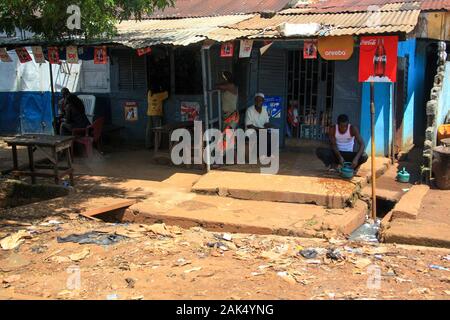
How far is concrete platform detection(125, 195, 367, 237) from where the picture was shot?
21.0 feet

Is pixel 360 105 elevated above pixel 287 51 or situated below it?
below

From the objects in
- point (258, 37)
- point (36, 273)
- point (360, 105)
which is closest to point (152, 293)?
point (36, 273)

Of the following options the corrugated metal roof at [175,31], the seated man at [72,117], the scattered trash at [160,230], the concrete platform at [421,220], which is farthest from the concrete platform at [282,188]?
the seated man at [72,117]

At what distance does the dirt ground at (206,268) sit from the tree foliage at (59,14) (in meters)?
2.75

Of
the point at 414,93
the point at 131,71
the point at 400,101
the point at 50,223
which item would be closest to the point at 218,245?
the point at 50,223

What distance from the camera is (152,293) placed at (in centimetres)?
433

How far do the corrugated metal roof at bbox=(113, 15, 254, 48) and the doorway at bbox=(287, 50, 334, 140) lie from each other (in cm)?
151

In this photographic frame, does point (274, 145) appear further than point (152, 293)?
Yes

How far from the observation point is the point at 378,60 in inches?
275

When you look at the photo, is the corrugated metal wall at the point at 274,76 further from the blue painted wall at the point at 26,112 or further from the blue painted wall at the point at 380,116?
the blue painted wall at the point at 26,112

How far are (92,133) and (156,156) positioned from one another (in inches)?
67.9

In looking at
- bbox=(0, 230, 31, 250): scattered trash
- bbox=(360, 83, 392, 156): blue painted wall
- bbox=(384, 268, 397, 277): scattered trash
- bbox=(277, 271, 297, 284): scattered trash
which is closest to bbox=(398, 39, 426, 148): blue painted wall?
bbox=(360, 83, 392, 156): blue painted wall

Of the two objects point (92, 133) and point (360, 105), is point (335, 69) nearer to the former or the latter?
point (360, 105)

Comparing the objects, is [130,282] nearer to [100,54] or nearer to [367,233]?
[367,233]
